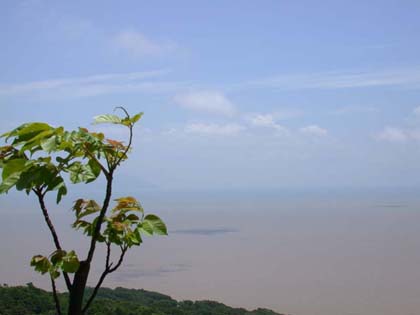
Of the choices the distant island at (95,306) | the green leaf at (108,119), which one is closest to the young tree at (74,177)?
the green leaf at (108,119)

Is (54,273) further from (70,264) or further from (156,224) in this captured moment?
(156,224)

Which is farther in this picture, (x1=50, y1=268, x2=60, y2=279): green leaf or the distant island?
the distant island

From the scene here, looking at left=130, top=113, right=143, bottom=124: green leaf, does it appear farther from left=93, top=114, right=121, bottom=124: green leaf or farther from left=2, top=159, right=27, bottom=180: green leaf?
left=2, top=159, right=27, bottom=180: green leaf

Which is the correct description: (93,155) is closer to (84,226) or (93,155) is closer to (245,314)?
(84,226)

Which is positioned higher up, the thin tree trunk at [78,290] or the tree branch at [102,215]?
the tree branch at [102,215]

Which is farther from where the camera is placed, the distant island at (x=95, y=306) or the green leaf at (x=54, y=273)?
the distant island at (x=95, y=306)

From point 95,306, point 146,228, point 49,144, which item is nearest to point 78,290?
point 146,228

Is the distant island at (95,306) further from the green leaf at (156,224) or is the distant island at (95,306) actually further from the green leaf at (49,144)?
the green leaf at (49,144)

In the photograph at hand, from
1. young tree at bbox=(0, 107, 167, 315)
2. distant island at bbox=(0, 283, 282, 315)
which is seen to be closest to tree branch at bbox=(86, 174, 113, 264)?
young tree at bbox=(0, 107, 167, 315)
